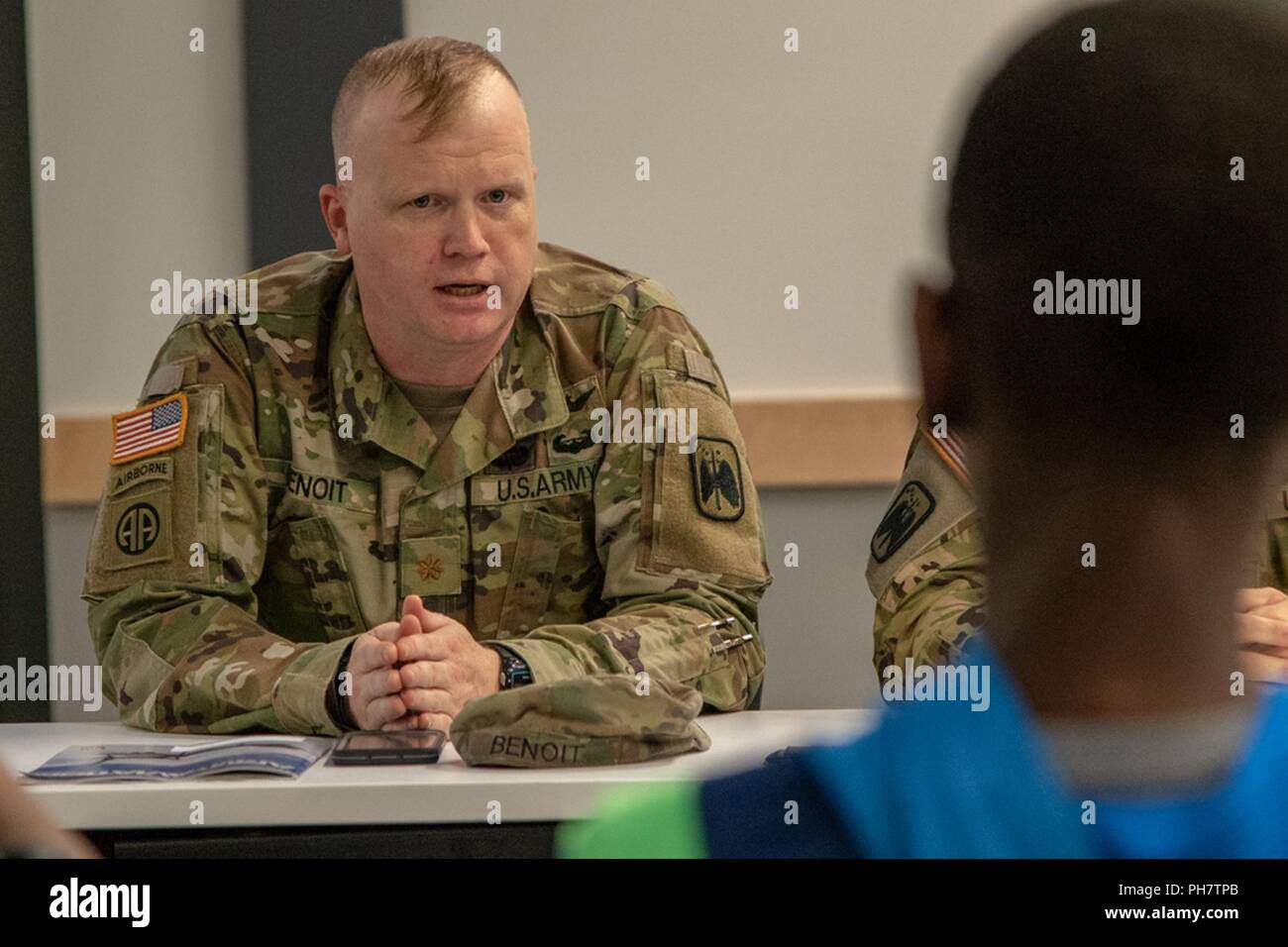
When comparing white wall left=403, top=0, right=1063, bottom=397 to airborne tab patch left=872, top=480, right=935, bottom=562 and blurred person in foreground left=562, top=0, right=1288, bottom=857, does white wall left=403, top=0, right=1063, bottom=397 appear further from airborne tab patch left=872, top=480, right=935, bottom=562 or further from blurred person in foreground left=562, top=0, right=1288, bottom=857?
blurred person in foreground left=562, top=0, right=1288, bottom=857

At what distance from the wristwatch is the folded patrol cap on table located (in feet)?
0.67

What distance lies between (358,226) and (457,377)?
0.72 feet

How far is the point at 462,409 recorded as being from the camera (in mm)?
1795

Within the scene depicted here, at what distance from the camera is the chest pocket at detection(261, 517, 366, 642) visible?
1.74 m

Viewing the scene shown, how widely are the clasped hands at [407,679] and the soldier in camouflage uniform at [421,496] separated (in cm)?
18

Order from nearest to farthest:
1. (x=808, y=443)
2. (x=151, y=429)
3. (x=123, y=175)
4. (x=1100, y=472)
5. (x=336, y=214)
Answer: (x=1100, y=472), (x=151, y=429), (x=336, y=214), (x=808, y=443), (x=123, y=175)

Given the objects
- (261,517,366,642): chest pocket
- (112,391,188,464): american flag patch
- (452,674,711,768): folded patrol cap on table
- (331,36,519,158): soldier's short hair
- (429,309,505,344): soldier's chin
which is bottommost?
(452,674,711,768): folded patrol cap on table

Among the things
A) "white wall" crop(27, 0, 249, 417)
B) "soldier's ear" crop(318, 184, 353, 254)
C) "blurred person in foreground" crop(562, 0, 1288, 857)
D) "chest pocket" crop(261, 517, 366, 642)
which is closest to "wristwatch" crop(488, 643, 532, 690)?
"chest pocket" crop(261, 517, 366, 642)

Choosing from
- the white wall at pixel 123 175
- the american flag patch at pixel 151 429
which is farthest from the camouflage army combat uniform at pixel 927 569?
the white wall at pixel 123 175

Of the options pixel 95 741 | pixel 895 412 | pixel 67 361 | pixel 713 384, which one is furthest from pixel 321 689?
pixel 67 361

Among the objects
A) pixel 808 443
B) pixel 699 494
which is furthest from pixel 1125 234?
pixel 808 443

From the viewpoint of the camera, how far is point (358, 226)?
1840 millimetres

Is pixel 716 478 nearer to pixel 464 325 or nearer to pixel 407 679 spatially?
pixel 464 325

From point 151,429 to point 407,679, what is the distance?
1.69 ft
